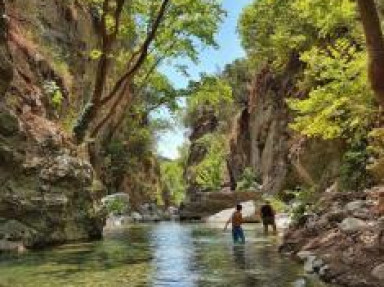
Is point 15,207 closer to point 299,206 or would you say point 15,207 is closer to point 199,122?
point 299,206

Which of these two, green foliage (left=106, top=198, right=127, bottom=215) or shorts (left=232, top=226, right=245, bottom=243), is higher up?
green foliage (left=106, top=198, right=127, bottom=215)

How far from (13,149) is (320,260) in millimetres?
12197

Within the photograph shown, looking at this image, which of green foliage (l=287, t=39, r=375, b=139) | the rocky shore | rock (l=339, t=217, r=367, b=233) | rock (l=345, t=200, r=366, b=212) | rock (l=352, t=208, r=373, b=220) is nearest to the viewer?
the rocky shore

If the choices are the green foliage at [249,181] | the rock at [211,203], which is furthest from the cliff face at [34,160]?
the green foliage at [249,181]

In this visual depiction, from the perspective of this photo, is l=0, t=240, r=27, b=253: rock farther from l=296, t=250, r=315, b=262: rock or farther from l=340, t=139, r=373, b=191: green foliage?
l=340, t=139, r=373, b=191: green foliage

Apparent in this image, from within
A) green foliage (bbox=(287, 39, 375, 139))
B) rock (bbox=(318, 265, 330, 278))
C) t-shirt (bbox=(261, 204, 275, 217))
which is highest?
green foliage (bbox=(287, 39, 375, 139))

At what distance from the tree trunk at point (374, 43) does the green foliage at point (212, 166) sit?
71757 mm


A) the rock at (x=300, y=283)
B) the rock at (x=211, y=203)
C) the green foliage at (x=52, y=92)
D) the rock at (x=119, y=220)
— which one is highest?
the green foliage at (x=52, y=92)

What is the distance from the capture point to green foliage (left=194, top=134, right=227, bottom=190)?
85.2 m

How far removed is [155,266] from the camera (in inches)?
626

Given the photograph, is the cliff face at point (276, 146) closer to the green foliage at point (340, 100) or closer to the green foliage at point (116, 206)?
the green foliage at point (340, 100)

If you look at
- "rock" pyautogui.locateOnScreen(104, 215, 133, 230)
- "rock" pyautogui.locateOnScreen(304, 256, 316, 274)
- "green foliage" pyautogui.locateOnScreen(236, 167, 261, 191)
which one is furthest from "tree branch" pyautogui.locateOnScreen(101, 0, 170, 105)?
"green foliage" pyautogui.locateOnScreen(236, 167, 261, 191)

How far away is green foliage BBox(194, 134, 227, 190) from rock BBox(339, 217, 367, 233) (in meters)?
67.5

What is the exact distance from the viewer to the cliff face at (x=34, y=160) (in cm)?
2144
